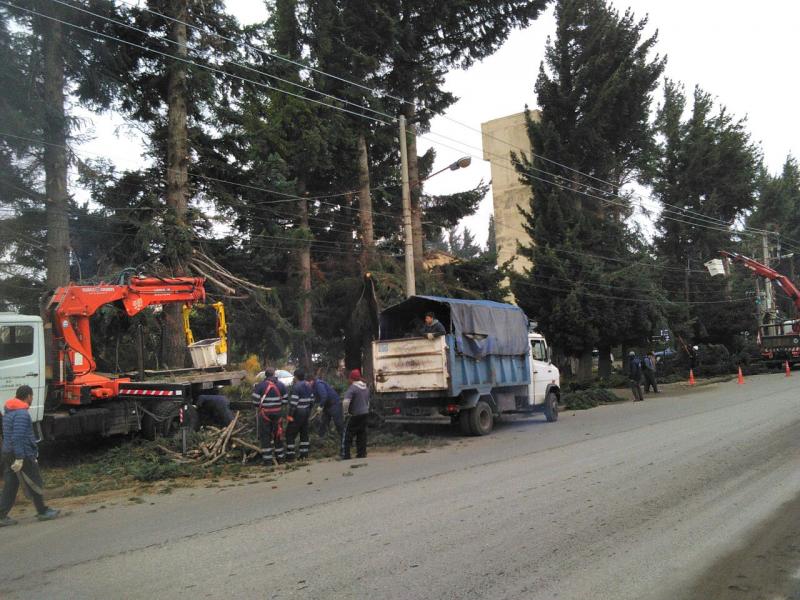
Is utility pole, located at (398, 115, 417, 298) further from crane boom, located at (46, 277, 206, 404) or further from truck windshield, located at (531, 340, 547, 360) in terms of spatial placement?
crane boom, located at (46, 277, 206, 404)

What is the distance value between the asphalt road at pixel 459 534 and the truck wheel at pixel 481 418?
3.15 meters

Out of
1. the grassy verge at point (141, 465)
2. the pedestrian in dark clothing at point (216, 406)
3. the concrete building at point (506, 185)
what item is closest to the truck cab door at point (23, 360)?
the grassy verge at point (141, 465)

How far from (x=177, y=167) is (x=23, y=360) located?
8314mm

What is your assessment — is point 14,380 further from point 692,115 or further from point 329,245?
point 692,115

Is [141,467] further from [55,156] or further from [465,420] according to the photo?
[55,156]

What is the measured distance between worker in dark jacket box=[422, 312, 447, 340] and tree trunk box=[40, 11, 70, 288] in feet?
31.6

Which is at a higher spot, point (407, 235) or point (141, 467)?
point (407, 235)

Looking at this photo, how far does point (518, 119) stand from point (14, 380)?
52.3 metres

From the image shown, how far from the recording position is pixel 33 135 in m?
15.0

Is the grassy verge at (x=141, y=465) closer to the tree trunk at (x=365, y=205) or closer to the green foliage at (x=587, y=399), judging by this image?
→ the green foliage at (x=587, y=399)

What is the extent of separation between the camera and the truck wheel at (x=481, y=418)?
13633mm

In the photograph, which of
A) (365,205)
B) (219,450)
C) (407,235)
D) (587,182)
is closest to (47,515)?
(219,450)

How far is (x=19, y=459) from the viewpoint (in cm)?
735

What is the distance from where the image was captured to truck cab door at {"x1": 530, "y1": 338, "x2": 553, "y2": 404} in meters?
16.0
